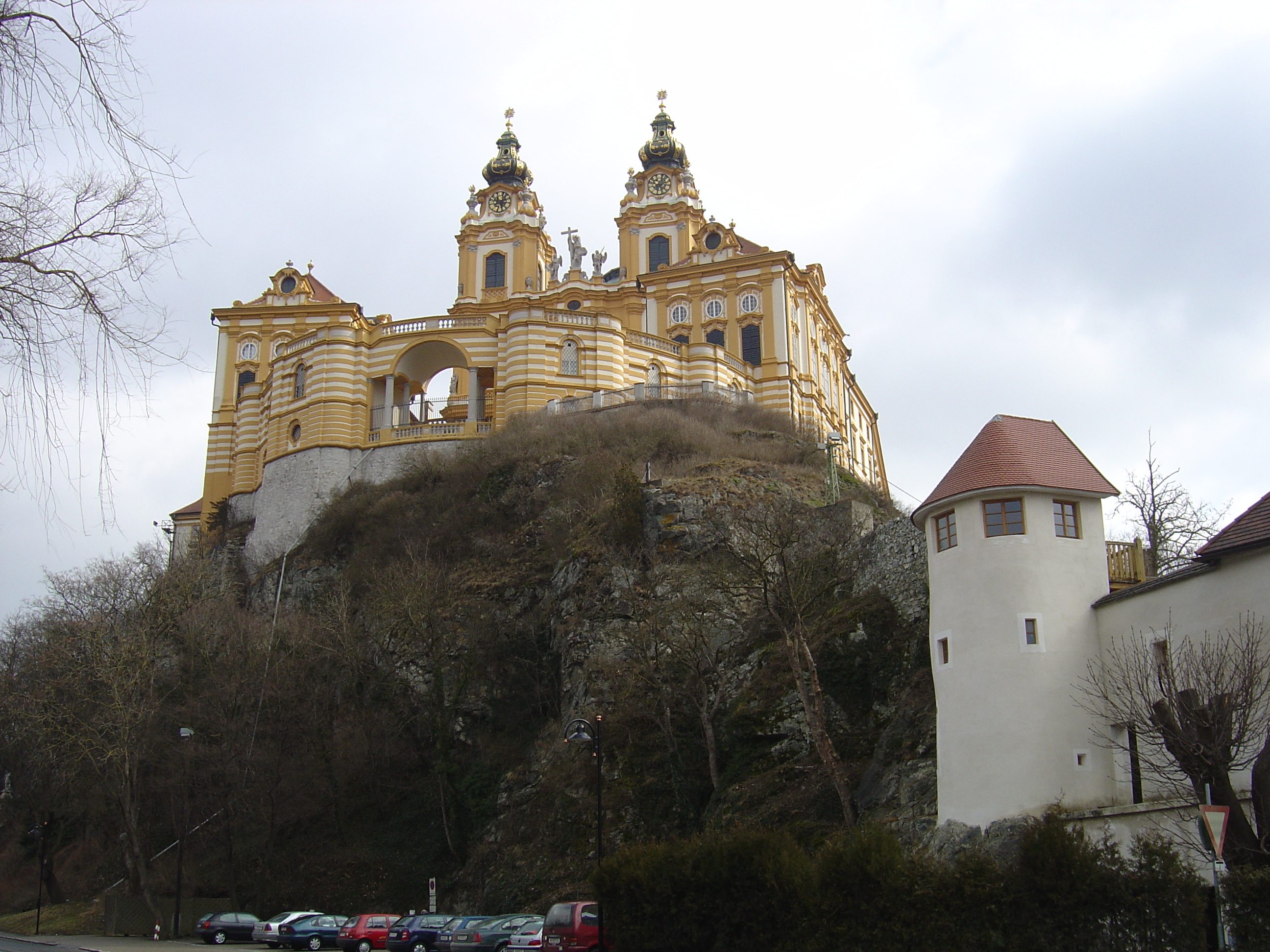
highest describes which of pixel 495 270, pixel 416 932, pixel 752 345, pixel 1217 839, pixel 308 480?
pixel 495 270

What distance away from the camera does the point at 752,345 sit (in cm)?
6819

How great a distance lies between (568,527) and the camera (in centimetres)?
4391

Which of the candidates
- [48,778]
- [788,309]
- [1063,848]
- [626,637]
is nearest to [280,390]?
[48,778]

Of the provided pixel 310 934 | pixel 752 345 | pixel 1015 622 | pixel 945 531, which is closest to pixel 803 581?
pixel 945 531

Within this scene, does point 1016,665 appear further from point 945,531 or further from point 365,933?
point 365,933

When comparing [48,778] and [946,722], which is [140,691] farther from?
[946,722]

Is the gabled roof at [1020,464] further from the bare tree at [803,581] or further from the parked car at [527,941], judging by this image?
the parked car at [527,941]

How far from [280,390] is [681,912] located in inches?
1848

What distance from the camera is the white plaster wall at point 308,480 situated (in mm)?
56375

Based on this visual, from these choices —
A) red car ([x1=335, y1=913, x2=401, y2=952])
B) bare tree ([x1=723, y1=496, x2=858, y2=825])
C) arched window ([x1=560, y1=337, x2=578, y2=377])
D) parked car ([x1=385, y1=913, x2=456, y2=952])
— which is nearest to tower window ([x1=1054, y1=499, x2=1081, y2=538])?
bare tree ([x1=723, y1=496, x2=858, y2=825])

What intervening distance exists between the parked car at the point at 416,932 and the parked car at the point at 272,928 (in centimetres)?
556

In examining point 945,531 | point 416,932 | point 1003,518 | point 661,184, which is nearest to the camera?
point 1003,518

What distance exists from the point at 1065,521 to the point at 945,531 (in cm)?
231

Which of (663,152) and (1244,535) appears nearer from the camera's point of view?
(1244,535)
